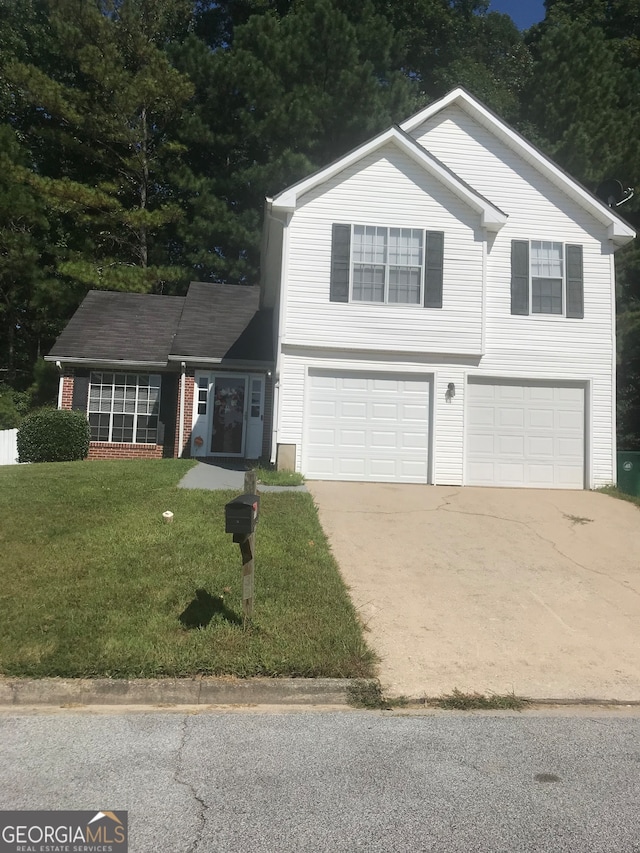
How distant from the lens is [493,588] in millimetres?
7375

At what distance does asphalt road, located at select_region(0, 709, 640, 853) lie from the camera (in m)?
3.22

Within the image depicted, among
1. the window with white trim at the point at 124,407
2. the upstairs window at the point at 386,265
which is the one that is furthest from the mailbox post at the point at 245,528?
the window with white trim at the point at 124,407

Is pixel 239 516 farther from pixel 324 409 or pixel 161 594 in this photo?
pixel 324 409

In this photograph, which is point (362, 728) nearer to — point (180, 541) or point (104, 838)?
point (104, 838)

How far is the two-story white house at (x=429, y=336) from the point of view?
13102mm

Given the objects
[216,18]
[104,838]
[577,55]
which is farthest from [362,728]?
[216,18]

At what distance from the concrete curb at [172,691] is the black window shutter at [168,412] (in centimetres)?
1308

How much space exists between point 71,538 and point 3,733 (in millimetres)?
3850

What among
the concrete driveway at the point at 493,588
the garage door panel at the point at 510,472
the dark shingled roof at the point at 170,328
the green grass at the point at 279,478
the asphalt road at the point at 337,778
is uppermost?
the dark shingled roof at the point at 170,328

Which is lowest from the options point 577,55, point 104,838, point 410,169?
point 104,838

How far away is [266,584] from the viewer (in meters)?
6.64

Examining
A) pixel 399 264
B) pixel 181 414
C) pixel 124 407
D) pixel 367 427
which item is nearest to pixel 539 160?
pixel 399 264

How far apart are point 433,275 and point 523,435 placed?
3.75 m

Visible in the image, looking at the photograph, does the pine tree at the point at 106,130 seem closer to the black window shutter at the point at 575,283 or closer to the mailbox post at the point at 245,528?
the black window shutter at the point at 575,283
